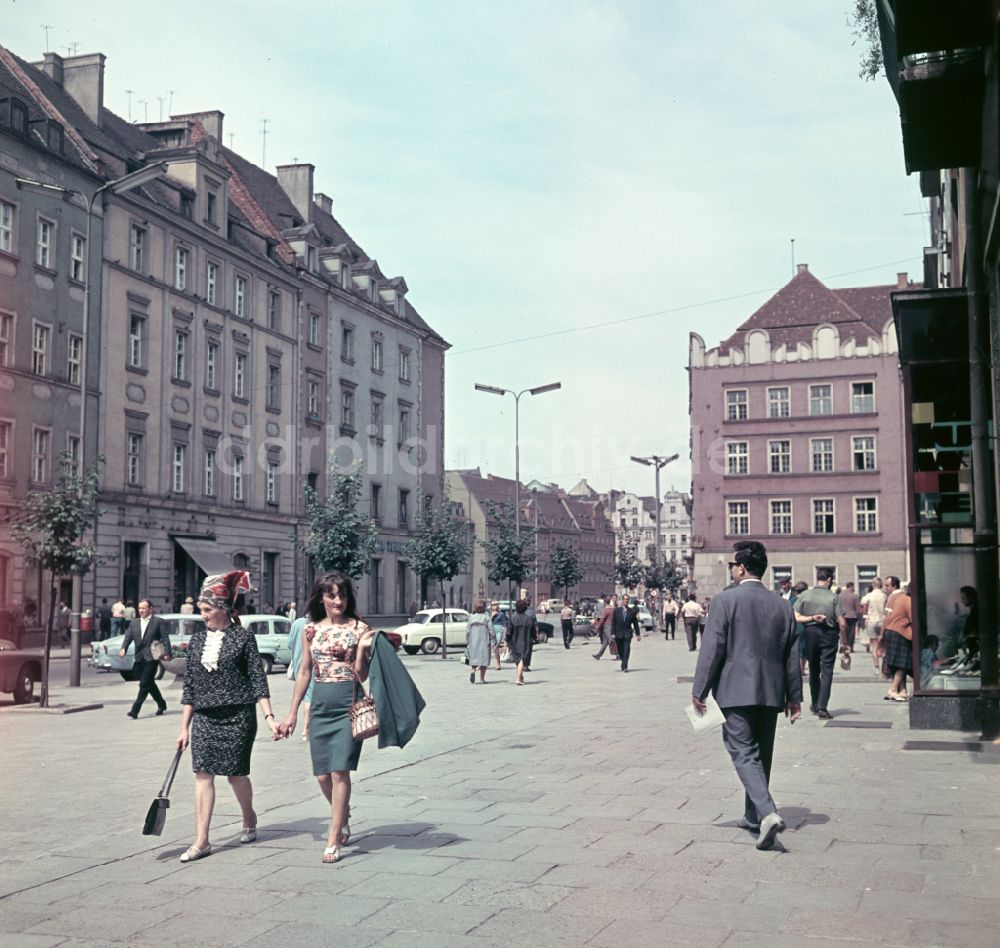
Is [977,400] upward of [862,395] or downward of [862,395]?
downward

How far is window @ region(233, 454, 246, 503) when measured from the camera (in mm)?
50469

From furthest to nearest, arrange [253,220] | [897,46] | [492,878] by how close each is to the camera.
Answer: [253,220] → [897,46] → [492,878]

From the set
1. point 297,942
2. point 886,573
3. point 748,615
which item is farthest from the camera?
point 886,573

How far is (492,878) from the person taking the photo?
729 centimetres

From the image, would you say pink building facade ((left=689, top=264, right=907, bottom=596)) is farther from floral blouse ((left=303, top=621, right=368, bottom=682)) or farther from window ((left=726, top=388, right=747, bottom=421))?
floral blouse ((left=303, top=621, right=368, bottom=682))

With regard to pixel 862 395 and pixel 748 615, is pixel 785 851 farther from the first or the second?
pixel 862 395

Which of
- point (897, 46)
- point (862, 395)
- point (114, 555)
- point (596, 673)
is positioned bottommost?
point (596, 673)

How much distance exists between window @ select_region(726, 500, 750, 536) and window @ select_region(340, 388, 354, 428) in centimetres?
1943

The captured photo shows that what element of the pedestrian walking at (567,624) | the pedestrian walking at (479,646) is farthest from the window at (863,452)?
the pedestrian walking at (479,646)

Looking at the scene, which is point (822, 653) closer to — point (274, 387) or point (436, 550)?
point (436, 550)

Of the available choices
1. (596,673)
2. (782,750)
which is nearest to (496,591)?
(596,673)

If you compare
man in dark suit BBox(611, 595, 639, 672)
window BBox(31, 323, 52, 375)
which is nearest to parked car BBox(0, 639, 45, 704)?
man in dark suit BBox(611, 595, 639, 672)

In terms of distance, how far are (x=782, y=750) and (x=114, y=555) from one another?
3237 centimetres

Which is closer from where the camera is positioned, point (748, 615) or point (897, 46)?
point (748, 615)
